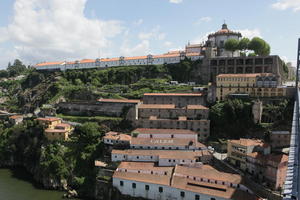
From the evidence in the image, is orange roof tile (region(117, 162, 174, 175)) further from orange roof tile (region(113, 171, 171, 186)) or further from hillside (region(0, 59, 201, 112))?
hillside (region(0, 59, 201, 112))

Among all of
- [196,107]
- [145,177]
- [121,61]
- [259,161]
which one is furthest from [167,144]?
[121,61]

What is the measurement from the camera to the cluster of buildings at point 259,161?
2123 centimetres

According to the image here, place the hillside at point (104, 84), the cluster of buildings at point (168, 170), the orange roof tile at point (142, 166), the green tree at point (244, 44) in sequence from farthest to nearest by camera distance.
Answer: the green tree at point (244, 44), the hillside at point (104, 84), the orange roof tile at point (142, 166), the cluster of buildings at point (168, 170)

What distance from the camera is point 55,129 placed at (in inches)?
1336

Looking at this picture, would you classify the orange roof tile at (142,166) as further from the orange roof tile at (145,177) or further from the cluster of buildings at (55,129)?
the cluster of buildings at (55,129)

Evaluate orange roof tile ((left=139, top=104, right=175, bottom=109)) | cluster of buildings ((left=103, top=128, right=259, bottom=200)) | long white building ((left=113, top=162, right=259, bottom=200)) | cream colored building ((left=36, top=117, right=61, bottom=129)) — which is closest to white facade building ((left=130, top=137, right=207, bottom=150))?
cluster of buildings ((left=103, top=128, right=259, bottom=200))

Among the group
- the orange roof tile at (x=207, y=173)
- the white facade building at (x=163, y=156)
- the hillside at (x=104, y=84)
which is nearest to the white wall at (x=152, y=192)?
the orange roof tile at (x=207, y=173)

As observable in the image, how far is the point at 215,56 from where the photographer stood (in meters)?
51.7

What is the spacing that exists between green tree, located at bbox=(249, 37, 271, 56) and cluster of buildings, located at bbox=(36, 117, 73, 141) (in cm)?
3865

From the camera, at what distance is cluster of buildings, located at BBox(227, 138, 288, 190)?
836 inches

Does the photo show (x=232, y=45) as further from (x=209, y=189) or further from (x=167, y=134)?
(x=209, y=189)

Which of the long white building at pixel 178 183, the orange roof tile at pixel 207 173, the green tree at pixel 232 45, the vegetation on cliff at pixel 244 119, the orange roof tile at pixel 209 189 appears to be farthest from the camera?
the green tree at pixel 232 45

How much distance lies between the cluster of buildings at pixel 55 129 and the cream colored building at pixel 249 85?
23663 millimetres

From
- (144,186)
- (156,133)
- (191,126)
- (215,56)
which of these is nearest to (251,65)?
(215,56)
